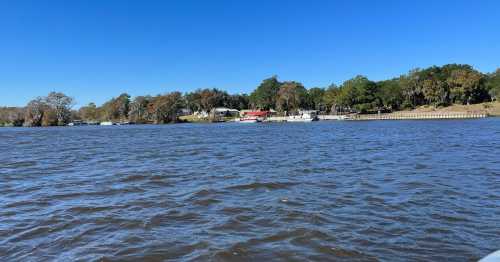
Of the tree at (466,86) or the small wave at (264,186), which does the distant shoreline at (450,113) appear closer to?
the tree at (466,86)

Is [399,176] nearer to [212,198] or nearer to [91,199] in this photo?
[212,198]

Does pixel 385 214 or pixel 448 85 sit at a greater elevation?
pixel 448 85

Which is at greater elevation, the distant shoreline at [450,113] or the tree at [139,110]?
the tree at [139,110]

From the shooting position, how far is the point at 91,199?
10.7 meters

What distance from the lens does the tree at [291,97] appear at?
6132 inches

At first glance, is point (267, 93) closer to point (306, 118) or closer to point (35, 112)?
point (306, 118)

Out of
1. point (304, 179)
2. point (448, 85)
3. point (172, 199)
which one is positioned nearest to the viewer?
point (172, 199)

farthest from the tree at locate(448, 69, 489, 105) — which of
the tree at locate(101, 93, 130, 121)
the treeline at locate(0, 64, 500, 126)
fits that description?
the tree at locate(101, 93, 130, 121)

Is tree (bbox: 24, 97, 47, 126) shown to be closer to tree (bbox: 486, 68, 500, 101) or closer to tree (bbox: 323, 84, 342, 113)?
tree (bbox: 323, 84, 342, 113)

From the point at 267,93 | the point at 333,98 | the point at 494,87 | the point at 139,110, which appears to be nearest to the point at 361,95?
the point at 333,98

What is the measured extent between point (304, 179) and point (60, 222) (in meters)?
8.04

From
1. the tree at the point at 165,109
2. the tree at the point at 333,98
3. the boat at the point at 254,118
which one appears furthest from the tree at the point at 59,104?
the tree at the point at 333,98

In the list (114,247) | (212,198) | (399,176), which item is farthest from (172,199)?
(399,176)

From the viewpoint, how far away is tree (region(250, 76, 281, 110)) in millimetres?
172375
